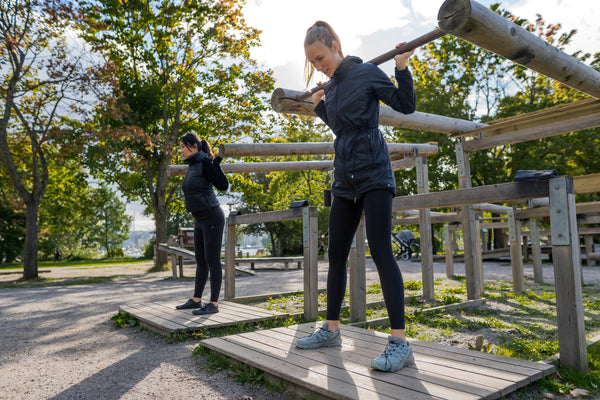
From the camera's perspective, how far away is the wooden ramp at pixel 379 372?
88.1 inches

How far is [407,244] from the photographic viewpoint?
21609 millimetres

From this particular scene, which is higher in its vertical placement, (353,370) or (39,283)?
(353,370)

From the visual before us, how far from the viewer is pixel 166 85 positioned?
16922 mm

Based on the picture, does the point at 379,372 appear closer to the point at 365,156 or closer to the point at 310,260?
the point at 365,156

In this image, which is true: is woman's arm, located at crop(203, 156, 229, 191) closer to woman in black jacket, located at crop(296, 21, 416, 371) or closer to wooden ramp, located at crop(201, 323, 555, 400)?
wooden ramp, located at crop(201, 323, 555, 400)

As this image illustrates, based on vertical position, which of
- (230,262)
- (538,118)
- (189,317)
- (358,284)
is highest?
(538,118)

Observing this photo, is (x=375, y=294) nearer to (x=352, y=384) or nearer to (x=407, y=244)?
(x=352, y=384)

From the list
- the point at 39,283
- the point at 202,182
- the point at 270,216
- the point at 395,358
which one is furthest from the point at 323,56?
the point at 39,283

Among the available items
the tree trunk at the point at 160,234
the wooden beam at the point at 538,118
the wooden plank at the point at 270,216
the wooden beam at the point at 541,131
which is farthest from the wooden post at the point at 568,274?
the tree trunk at the point at 160,234

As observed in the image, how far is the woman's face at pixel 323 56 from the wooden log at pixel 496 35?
82cm

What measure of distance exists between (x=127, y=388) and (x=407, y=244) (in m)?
19.7

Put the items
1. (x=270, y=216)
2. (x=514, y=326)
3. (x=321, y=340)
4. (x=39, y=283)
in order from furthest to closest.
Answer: (x=39, y=283) < (x=270, y=216) < (x=514, y=326) < (x=321, y=340)

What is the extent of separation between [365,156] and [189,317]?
306 cm

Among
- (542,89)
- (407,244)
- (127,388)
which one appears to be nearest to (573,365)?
(127,388)
